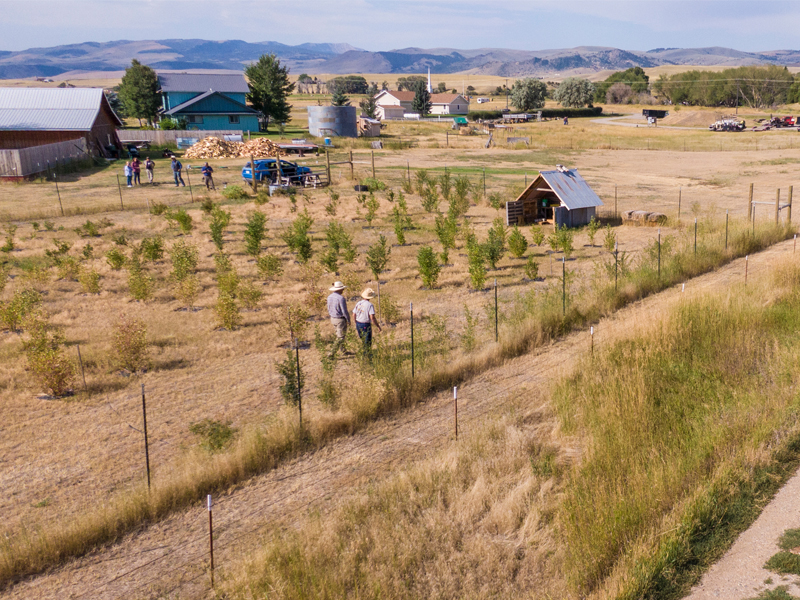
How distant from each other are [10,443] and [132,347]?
304cm

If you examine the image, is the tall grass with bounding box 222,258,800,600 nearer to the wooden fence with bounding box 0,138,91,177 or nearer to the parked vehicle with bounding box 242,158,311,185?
the parked vehicle with bounding box 242,158,311,185

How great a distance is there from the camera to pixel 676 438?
966 cm

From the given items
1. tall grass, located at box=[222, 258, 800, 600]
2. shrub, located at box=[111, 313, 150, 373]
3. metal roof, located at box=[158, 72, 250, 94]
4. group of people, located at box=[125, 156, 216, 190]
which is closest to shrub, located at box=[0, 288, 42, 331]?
shrub, located at box=[111, 313, 150, 373]

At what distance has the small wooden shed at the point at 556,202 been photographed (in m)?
25.4

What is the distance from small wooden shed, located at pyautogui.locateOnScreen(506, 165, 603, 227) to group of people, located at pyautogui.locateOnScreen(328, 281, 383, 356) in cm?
1408

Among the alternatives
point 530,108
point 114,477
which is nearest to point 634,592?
point 114,477

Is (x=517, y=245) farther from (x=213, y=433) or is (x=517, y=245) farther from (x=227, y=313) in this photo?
(x=213, y=433)

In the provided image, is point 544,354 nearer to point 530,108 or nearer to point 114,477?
point 114,477

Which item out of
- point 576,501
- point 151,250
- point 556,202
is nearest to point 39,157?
point 151,250

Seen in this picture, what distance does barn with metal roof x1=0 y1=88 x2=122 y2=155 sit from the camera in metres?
47.2

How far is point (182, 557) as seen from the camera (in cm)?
755

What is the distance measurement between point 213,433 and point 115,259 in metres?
11.9

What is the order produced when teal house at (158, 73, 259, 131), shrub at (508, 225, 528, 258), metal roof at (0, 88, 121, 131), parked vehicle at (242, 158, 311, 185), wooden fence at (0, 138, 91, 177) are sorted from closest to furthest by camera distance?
shrub at (508, 225, 528, 258)
parked vehicle at (242, 158, 311, 185)
wooden fence at (0, 138, 91, 177)
metal roof at (0, 88, 121, 131)
teal house at (158, 73, 259, 131)

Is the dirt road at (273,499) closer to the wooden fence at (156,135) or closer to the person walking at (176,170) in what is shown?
the person walking at (176,170)
